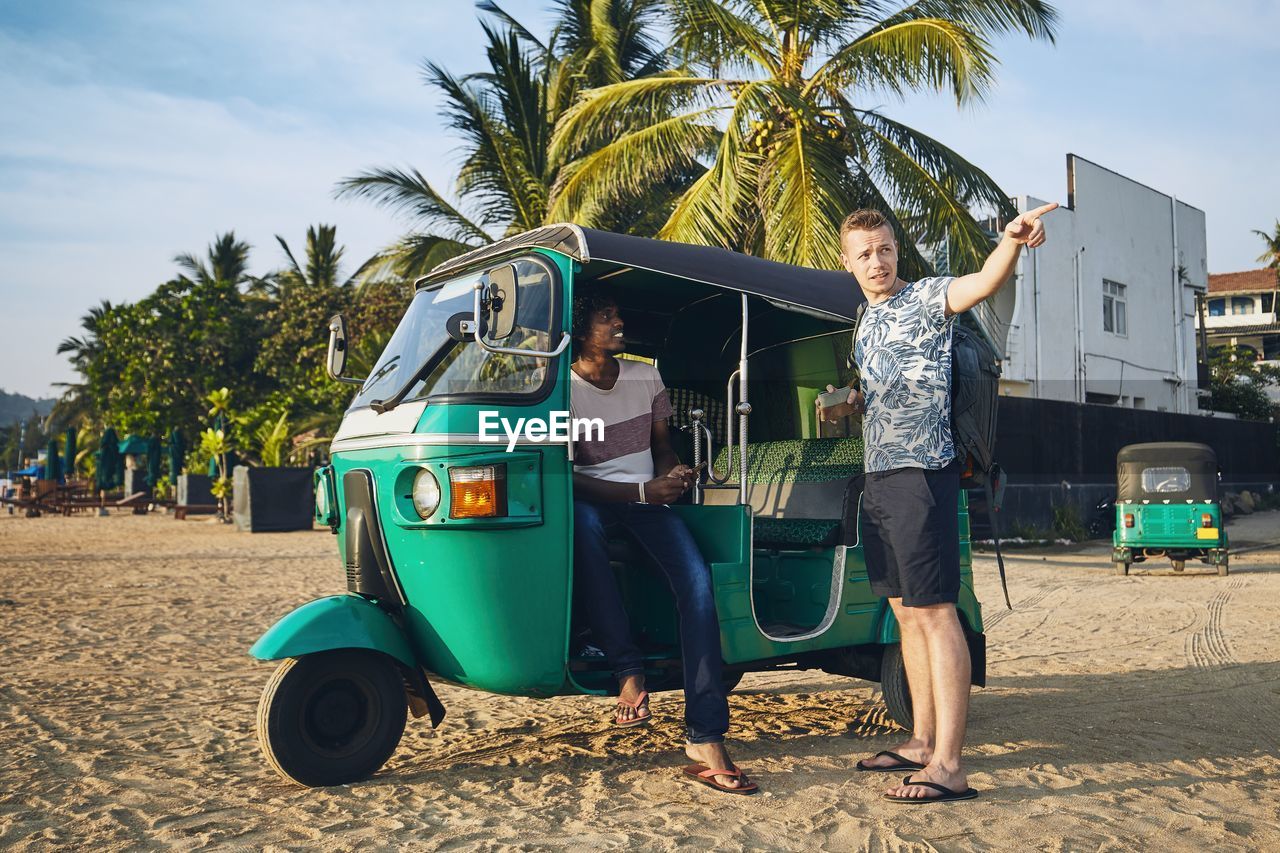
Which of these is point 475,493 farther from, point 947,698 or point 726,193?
point 726,193

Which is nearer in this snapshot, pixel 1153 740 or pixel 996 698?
pixel 1153 740

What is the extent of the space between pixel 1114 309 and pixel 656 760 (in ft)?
86.1

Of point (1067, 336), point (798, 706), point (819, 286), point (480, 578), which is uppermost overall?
point (1067, 336)

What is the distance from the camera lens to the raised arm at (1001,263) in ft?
11.6

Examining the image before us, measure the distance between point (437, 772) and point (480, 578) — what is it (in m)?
0.90

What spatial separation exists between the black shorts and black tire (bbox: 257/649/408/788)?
188 centimetres

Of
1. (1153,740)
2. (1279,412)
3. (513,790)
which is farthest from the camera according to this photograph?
(1279,412)

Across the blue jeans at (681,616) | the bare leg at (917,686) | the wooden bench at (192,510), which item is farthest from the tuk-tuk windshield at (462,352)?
the wooden bench at (192,510)

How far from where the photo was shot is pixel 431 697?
428 centimetres

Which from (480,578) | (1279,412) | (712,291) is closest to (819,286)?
(712,291)

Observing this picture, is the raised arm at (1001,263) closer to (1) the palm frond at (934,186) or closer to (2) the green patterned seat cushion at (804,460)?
(2) the green patterned seat cushion at (804,460)

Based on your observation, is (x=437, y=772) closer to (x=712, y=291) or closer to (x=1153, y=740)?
(x=712, y=291)

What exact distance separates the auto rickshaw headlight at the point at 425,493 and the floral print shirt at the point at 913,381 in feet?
5.27

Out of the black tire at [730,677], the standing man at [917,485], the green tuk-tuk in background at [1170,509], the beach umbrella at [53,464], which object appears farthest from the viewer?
the beach umbrella at [53,464]
